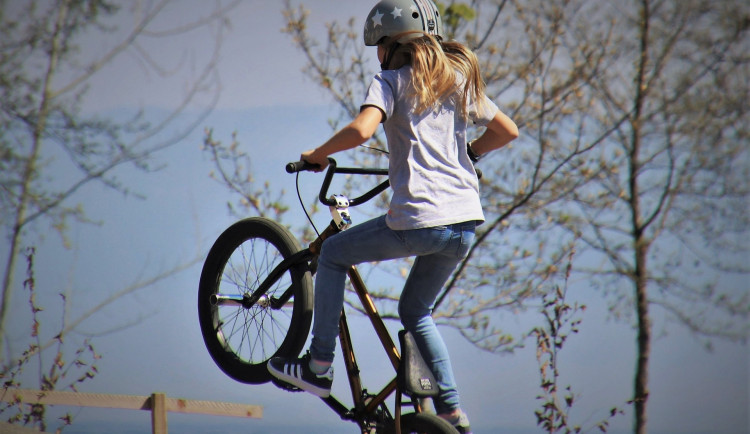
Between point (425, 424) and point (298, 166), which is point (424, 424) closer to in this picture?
point (425, 424)

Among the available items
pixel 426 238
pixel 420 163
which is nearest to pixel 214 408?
pixel 426 238

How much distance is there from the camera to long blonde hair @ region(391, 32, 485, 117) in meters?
2.16

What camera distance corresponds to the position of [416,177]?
214 centimetres

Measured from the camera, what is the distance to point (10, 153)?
4.82 metres

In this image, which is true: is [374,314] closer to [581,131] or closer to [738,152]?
[581,131]

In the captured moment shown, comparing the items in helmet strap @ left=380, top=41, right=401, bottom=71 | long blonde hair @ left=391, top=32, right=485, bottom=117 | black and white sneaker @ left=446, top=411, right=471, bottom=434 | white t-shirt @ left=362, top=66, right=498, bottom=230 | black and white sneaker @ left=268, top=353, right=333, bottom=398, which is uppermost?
helmet strap @ left=380, top=41, right=401, bottom=71

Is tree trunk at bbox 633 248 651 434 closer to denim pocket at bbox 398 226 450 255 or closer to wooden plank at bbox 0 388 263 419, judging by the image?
wooden plank at bbox 0 388 263 419

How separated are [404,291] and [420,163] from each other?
1.50 ft

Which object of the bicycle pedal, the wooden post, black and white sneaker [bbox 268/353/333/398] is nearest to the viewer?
black and white sneaker [bbox 268/353/333/398]

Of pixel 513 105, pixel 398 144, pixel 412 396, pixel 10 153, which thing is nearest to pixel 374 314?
pixel 412 396

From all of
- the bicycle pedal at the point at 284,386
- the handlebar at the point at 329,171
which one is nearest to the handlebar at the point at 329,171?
the handlebar at the point at 329,171

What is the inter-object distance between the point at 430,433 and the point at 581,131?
2964 millimetres

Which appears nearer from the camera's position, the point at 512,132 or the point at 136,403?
the point at 512,132

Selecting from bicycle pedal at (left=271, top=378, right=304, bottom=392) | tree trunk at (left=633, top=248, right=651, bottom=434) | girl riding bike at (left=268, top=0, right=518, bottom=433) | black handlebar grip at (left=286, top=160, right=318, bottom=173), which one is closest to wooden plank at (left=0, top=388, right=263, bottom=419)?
bicycle pedal at (left=271, top=378, right=304, bottom=392)
